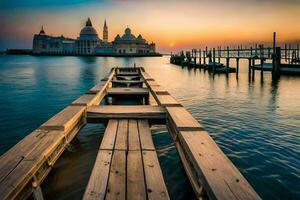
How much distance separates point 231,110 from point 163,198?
10.1m

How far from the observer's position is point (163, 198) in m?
3.06

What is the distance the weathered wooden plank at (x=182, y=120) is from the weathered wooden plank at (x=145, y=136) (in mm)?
555

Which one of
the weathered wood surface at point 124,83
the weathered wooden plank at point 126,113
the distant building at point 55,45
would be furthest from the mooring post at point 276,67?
the distant building at point 55,45

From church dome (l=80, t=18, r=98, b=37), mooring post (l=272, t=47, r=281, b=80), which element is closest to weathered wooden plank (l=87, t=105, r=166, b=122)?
mooring post (l=272, t=47, r=281, b=80)

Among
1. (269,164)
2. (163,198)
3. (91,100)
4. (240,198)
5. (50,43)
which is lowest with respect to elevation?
(269,164)

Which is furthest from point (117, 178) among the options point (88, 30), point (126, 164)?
point (88, 30)

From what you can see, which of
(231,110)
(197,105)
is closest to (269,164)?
(231,110)

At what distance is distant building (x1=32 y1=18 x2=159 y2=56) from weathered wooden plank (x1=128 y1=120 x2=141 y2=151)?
161 meters

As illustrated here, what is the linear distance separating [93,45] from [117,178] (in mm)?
179589

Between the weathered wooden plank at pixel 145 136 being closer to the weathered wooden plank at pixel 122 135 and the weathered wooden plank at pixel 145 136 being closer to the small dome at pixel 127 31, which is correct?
the weathered wooden plank at pixel 122 135

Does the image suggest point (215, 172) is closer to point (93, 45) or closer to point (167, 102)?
point (167, 102)

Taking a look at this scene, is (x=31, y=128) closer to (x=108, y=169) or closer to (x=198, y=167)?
(x=108, y=169)

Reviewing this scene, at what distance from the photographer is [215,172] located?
9.85 feet

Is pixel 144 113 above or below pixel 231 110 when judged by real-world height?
above
